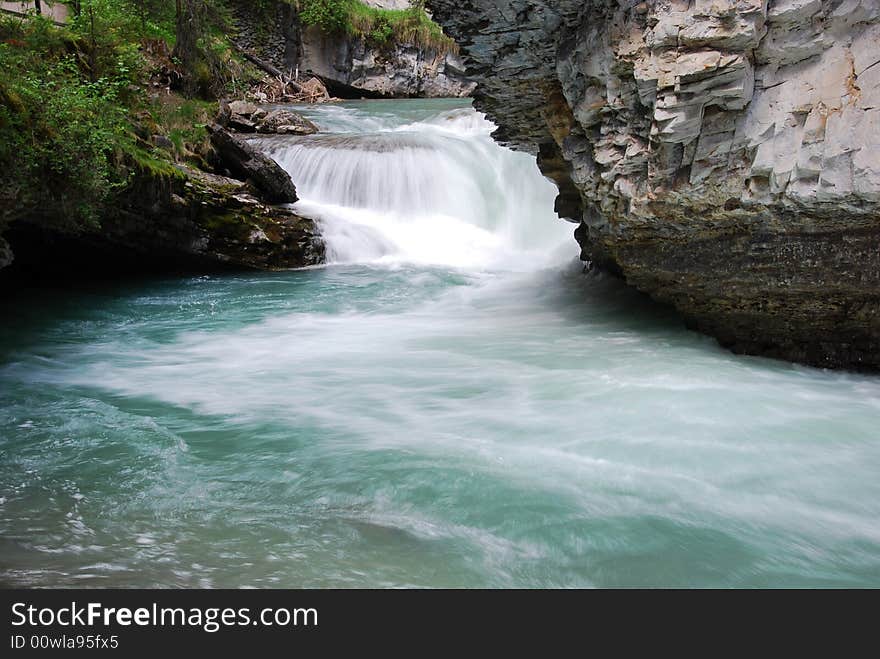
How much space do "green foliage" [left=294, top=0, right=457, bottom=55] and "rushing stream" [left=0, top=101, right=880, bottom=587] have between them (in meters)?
20.5

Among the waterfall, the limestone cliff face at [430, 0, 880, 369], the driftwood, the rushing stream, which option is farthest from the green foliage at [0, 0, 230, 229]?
the driftwood

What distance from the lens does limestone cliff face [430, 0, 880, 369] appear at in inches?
179

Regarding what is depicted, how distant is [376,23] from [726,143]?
25.0 m

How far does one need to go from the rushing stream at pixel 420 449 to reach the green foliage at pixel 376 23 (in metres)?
20.5

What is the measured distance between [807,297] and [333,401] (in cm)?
393

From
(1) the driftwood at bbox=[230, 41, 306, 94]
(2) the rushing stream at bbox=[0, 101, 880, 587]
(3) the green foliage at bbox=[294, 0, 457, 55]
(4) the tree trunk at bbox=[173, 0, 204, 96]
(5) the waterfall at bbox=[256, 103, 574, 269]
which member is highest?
(3) the green foliage at bbox=[294, 0, 457, 55]

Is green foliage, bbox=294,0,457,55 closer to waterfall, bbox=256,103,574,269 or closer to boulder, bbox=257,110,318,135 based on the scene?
boulder, bbox=257,110,318,135

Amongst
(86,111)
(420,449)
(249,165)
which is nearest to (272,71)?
(249,165)

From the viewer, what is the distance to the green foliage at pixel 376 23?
85.4ft

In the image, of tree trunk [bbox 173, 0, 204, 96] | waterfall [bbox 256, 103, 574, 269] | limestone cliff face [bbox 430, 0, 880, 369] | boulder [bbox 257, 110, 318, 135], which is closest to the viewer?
limestone cliff face [bbox 430, 0, 880, 369]

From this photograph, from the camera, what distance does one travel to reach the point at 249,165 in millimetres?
11633
